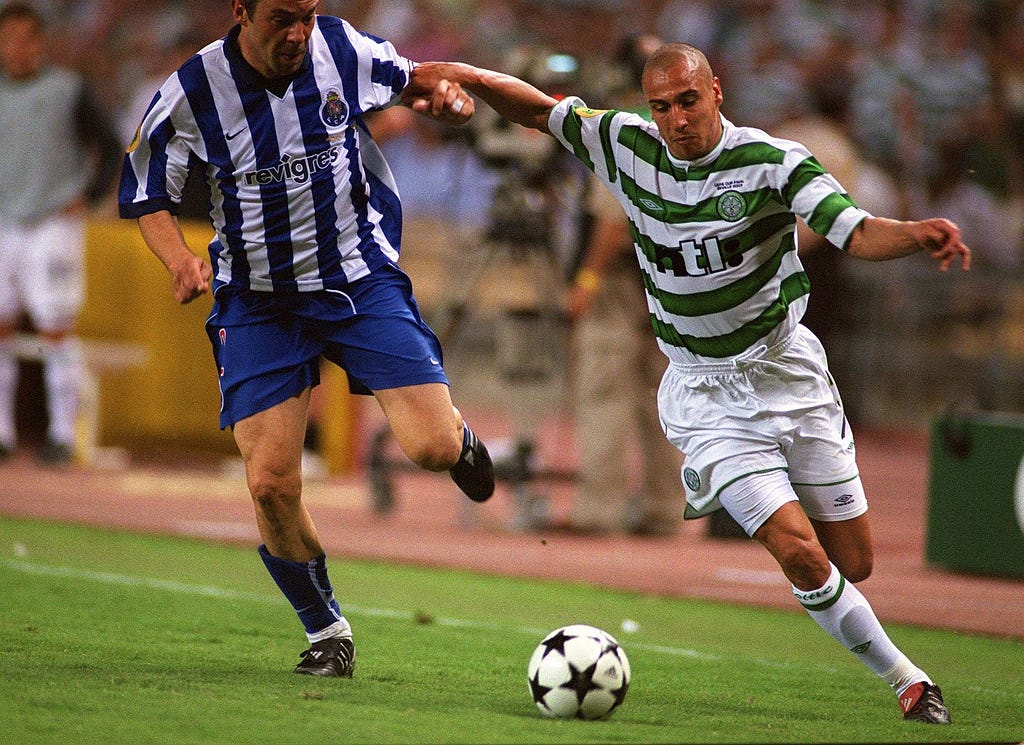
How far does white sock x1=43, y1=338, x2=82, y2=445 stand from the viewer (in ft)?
39.3

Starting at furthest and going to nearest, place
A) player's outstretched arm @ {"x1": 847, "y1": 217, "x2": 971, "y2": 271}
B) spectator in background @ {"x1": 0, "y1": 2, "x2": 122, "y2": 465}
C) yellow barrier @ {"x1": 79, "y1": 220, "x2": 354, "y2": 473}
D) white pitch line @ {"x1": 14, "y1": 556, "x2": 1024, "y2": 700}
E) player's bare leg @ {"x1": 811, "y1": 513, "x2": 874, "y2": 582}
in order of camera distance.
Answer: yellow barrier @ {"x1": 79, "y1": 220, "x2": 354, "y2": 473}
spectator in background @ {"x1": 0, "y1": 2, "x2": 122, "y2": 465}
white pitch line @ {"x1": 14, "y1": 556, "x2": 1024, "y2": 700}
player's bare leg @ {"x1": 811, "y1": 513, "x2": 874, "y2": 582}
player's outstretched arm @ {"x1": 847, "y1": 217, "x2": 971, "y2": 271}

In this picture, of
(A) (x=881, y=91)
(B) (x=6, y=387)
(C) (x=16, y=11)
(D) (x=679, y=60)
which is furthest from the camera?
(A) (x=881, y=91)

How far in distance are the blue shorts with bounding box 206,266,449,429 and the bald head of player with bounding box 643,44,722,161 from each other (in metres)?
1.11

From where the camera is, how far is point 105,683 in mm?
5066

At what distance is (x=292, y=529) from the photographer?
17.8 ft

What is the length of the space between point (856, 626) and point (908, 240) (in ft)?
4.37

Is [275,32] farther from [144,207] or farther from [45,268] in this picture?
[45,268]

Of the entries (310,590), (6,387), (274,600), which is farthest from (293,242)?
(6,387)

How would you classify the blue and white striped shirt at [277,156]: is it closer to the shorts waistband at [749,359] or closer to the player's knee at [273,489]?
the player's knee at [273,489]

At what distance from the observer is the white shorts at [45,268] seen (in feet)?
39.1

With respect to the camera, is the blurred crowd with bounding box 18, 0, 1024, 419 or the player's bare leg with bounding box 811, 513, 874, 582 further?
the blurred crowd with bounding box 18, 0, 1024, 419

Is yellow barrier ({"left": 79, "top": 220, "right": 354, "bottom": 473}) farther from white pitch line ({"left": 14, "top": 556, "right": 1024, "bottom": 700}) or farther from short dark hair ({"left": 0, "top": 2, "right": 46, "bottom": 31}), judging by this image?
white pitch line ({"left": 14, "top": 556, "right": 1024, "bottom": 700})

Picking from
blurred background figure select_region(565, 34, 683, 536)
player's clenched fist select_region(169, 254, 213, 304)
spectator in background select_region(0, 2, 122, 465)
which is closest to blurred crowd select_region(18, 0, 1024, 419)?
spectator in background select_region(0, 2, 122, 465)

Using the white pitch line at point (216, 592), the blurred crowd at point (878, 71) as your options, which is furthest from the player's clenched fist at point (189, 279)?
the blurred crowd at point (878, 71)
